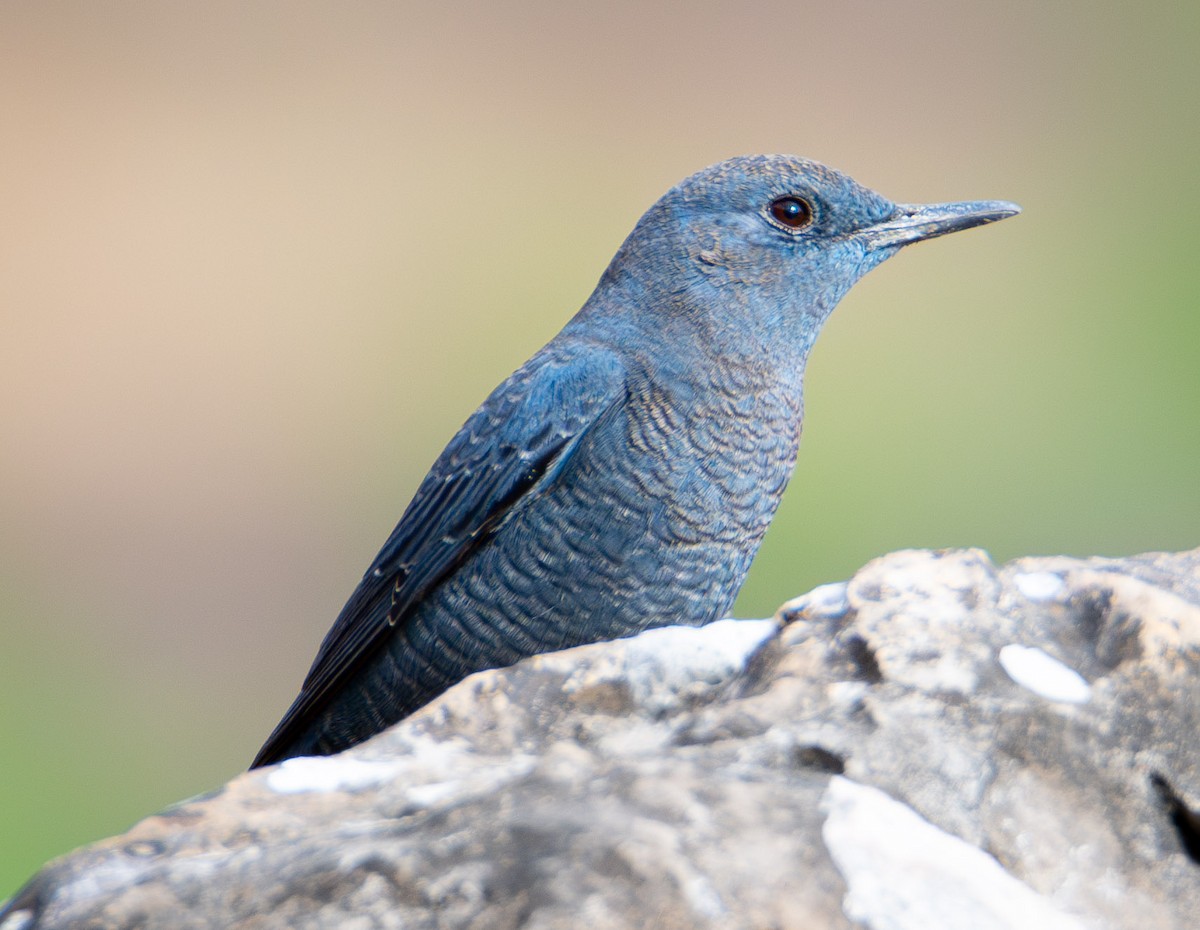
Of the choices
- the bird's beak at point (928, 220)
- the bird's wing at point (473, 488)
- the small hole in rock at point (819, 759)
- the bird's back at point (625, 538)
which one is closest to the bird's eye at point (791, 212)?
the bird's beak at point (928, 220)

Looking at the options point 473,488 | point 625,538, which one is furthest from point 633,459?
point 473,488

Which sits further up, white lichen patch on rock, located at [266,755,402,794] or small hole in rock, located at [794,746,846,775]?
small hole in rock, located at [794,746,846,775]

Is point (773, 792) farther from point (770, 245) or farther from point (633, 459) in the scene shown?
point (770, 245)

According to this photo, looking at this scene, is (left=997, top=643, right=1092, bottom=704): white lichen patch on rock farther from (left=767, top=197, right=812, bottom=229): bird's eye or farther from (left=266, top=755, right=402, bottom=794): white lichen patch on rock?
(left=767, top=197, right=812, bottom=229): bird's eye

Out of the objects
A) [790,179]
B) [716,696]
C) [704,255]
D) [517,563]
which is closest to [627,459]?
[517,563]

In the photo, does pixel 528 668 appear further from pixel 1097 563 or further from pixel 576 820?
pixel 1097 563

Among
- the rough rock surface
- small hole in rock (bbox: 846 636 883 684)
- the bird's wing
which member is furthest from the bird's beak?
small hole in rock (bbox: 846 636 883 684)

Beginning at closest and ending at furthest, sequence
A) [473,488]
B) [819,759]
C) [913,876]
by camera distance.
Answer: [913,876] < [819,759] < [473,488]

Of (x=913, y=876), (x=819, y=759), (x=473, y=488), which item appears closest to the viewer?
(x=913, y=876)
